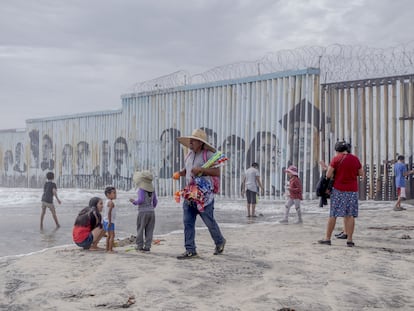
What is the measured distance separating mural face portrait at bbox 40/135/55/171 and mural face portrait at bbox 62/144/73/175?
1144mm

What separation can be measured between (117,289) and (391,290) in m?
2.51

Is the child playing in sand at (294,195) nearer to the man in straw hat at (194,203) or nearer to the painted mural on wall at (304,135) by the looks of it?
the man in straw hat at (194,203)

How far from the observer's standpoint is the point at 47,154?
27906 millimetres

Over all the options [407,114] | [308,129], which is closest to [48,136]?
[308,129]

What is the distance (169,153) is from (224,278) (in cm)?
1550

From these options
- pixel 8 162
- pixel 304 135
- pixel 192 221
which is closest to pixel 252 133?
pixel 304 135

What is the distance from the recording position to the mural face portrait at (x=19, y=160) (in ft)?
99.6

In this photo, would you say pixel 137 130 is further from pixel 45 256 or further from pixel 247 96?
pixel 45 256

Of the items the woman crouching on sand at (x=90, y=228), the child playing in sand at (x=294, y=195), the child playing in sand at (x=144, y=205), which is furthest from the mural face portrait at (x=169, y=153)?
the child playing in sand at (x=144, y=205)

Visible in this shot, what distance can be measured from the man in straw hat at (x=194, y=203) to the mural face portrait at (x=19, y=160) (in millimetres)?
25817

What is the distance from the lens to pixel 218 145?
60.5ft

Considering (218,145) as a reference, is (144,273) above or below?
below

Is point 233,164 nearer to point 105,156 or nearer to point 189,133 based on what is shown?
point 189,133

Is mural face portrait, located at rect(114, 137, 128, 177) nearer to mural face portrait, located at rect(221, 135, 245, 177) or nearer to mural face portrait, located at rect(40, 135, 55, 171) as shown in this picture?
mural face portrait, located at rect(40, 135, 55, 171)
